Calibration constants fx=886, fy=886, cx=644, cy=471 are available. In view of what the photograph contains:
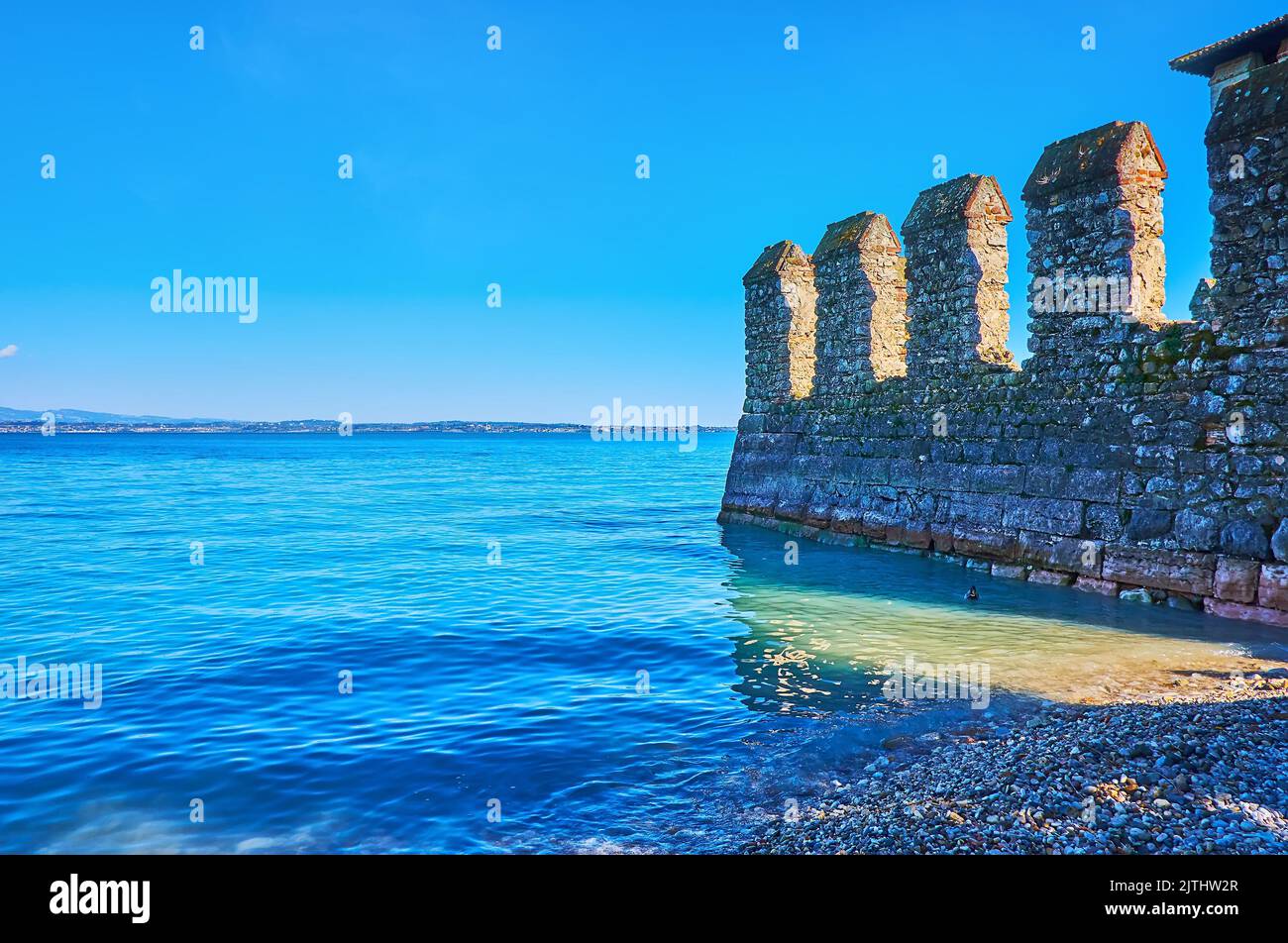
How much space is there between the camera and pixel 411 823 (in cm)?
509

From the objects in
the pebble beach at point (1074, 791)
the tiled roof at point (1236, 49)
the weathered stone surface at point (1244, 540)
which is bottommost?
the pebble beach at point (1074, 791)

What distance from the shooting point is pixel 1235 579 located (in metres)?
8.85

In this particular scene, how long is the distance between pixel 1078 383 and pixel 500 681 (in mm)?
7851

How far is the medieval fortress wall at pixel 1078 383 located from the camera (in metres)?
8.84

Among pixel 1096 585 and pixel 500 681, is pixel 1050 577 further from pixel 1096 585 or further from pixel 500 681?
pixel 500 681

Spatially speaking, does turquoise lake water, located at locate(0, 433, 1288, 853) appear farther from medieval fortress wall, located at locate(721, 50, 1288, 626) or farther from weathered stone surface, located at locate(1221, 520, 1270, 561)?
weathered stone surface, located at locate(1221, 520, 1270, 561)

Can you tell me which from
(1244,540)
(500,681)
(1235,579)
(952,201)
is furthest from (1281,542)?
(500,681)

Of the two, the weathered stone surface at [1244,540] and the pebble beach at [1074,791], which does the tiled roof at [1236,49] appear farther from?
the pebble beach at [1074,791]

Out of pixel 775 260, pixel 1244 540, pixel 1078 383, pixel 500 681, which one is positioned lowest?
pixel 500 681

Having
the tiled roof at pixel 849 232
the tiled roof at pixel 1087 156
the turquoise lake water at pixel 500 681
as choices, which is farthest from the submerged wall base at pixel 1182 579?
the tiled roof at pixel 849 232

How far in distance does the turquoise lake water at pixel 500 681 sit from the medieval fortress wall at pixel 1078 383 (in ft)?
2.22

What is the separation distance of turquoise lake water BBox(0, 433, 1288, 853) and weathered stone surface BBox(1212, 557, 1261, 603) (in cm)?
42

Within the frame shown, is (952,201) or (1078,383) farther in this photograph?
(952,201)

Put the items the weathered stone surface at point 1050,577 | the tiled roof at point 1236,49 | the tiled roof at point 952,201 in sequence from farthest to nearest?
the tiled roof at point 1236,49 → the tiled roof at point 952,201 → the weathered stone surface at point 1050,577
